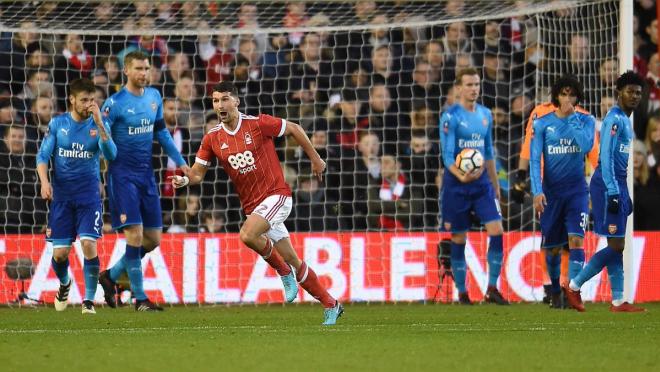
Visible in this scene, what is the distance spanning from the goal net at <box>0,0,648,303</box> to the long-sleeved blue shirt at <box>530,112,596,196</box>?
1902 mm

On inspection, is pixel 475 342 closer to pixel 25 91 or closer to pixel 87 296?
pixel 87 296

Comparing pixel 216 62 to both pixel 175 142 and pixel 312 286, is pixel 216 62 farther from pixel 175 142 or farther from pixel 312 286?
pixel 312 286

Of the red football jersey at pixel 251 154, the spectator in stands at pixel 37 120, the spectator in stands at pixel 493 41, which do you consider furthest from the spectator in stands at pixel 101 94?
the red football jersey at pixel 251 154

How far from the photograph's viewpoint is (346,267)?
14.3 meters

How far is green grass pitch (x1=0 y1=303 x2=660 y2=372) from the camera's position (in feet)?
22.4

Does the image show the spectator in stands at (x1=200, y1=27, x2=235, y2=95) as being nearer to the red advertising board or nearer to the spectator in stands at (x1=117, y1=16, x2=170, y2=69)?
the spectator in stands at (x1=117, y1=16, x2=170, y2=69)

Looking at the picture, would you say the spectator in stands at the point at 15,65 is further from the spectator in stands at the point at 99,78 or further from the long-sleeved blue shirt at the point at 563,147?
the long-sleeved blue shirt at the point at 563,147

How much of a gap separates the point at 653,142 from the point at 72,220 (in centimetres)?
694

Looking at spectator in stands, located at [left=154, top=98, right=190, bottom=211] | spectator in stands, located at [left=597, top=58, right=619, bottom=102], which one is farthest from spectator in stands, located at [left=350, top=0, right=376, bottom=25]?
spectator in stands, located at [left=597, top=58, right=619, bottom=102]

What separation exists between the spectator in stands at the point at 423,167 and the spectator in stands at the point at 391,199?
90 millimetres

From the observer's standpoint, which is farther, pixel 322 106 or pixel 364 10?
pixel 322 106

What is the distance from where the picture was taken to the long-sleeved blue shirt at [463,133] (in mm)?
13258

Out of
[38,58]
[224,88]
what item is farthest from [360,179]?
[224,88]

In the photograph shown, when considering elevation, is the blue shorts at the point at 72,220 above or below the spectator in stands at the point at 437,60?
below
